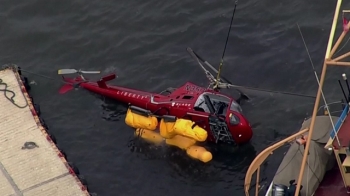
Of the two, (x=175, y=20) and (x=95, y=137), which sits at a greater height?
(x=175, y=20)

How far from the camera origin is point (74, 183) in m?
38.1

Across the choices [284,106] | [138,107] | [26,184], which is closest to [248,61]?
[284,106]

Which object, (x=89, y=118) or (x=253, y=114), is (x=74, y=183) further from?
(x=253, y=114)

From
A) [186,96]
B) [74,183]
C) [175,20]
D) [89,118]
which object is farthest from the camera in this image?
Answer: [175,20]

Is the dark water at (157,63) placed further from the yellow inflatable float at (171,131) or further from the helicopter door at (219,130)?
the helicopter door at (219,130)

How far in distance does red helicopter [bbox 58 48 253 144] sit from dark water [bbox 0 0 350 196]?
1180 mm

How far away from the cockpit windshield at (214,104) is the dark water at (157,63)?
7.86ft

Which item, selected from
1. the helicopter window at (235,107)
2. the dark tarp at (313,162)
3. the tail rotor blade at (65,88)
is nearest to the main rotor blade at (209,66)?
the helicopter window at (235,107)

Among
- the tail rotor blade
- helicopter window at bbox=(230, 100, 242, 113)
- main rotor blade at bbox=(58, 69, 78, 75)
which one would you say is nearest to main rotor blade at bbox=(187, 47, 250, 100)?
helicopter window at bbox=(230, 100, 242, 113)

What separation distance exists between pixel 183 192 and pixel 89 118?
27.3 ft

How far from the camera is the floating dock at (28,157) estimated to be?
38.1 meters

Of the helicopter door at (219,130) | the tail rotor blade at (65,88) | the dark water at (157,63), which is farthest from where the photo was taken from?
the tail rotor blade at (65,88)

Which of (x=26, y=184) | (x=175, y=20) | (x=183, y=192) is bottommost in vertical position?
(x=183, y=192)

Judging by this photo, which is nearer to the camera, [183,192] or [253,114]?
[183,192]
